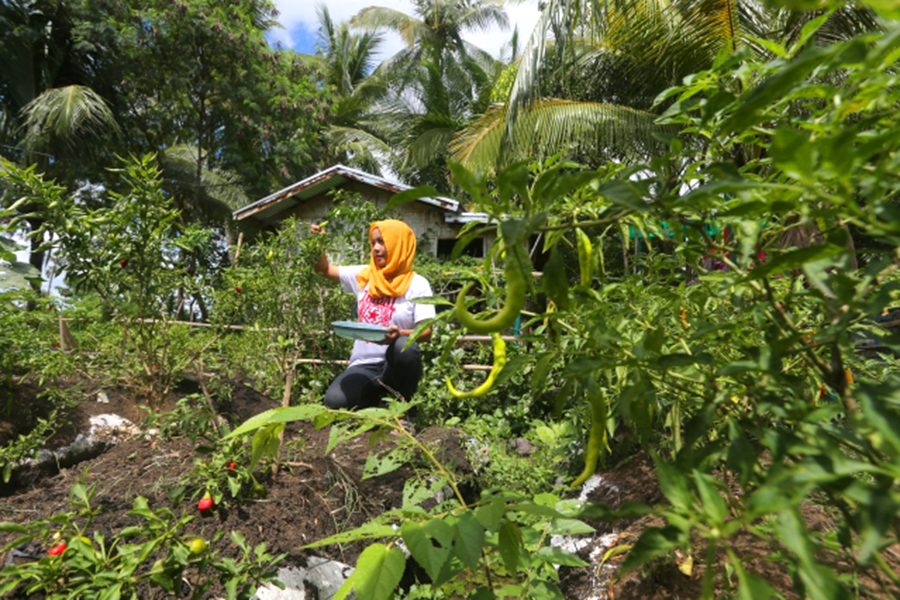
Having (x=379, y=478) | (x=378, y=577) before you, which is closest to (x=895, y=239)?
(x=378, y=577)

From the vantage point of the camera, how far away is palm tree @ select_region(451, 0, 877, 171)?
209 inches

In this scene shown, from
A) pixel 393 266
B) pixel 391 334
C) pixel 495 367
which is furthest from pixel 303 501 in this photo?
pixel 393 266

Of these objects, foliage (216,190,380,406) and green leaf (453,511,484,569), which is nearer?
green leaf (453,511,484,569)

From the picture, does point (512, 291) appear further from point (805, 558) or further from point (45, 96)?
point (45, 96)

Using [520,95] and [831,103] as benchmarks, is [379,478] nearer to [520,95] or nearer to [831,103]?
[831,103]

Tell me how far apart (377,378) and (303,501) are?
1165 mm

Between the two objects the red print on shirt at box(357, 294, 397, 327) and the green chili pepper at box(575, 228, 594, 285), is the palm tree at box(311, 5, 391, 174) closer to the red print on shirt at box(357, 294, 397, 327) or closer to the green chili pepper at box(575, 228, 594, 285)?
the red print on shirt at box(357, 294, 397, 327)

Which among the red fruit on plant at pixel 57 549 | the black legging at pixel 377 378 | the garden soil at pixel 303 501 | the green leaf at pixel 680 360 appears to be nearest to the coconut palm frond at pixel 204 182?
the black legging at pixel 377 378

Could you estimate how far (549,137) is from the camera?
6754mm

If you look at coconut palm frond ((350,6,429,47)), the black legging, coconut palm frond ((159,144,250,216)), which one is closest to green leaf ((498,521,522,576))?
the black legging

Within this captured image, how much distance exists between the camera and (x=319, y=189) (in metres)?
7.14

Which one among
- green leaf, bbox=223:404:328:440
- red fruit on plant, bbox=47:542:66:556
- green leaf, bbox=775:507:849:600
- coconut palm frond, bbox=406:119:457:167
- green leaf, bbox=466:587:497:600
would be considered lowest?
red fruit on plant, bbox=47:542:66:556

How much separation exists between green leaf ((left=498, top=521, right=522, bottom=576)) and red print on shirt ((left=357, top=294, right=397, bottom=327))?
2.49 m

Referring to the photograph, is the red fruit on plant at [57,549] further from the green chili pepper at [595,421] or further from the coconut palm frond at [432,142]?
the coconut palm frond at [432,142]
